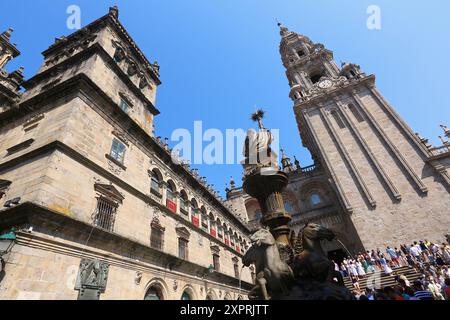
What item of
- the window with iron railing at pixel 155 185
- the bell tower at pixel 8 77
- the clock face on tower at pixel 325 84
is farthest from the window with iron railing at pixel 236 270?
the clock face on tower at pixel 325 84

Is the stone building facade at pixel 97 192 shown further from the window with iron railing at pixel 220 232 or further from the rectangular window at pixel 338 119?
the rectangular window at pixel 338 119

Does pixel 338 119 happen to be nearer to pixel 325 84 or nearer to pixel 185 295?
pixel 325 84

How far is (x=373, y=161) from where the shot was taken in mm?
25547

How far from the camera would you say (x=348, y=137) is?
93.9 ft

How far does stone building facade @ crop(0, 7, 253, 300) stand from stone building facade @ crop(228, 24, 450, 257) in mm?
13894

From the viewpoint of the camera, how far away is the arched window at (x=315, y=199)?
30494 millimetres

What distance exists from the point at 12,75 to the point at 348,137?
116 feet

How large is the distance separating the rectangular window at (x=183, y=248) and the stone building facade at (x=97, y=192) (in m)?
0.07

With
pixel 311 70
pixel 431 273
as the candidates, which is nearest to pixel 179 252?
pixel 431 273

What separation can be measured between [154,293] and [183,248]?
3.80 m

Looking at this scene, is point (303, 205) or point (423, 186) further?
point (303, 205)

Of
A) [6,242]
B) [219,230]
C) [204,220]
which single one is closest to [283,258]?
[6,242]
